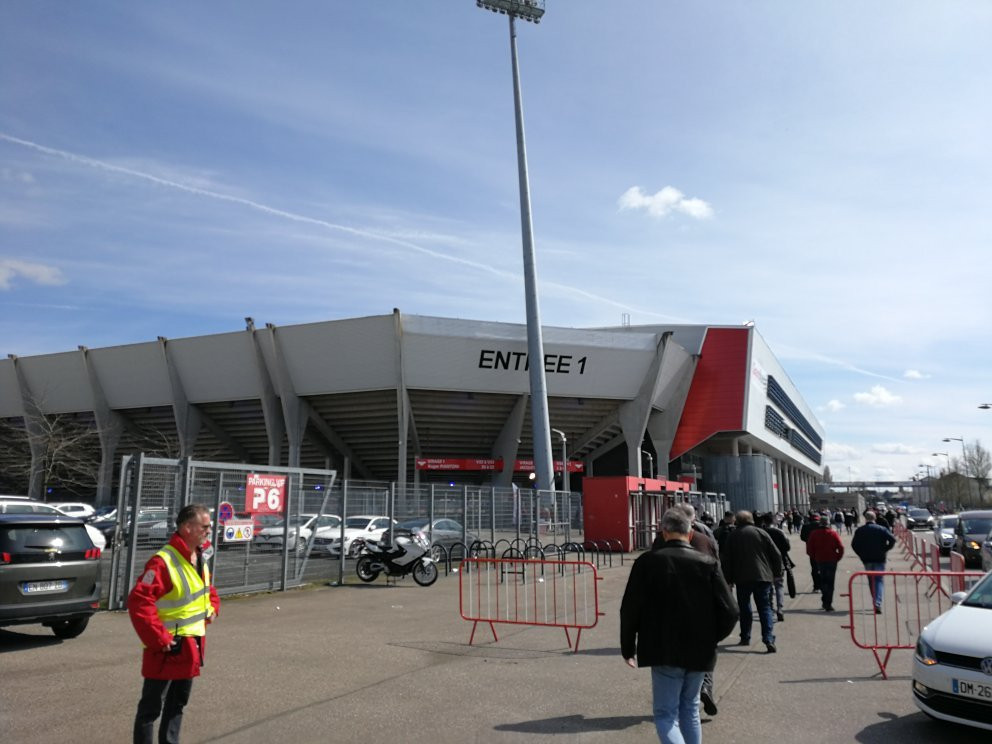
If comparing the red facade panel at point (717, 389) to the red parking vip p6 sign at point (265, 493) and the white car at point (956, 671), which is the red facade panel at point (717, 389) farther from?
the white car at point (956, 671)

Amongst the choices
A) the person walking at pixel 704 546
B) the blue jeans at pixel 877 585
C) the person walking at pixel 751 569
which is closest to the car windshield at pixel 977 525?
the blue jeans at pixel 877 585

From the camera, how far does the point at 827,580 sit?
12.2 m

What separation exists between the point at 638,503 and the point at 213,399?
31482 millimetres

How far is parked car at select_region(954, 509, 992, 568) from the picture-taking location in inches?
739

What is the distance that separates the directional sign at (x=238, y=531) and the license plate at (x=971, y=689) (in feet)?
36.4

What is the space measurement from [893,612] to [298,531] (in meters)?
10.8

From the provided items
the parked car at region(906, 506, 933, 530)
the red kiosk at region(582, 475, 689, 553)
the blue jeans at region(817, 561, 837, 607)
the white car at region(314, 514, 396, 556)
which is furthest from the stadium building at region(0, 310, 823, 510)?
the blue jeans at region(817, 561, 837, 607)

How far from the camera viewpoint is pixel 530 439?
5353cm

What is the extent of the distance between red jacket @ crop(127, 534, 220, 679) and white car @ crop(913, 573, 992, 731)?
5.13 meters

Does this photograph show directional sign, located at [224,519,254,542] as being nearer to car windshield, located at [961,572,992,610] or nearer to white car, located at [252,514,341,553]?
white car, located at [252,514,341,553]

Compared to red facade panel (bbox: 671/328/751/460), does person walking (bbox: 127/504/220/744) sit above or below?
below

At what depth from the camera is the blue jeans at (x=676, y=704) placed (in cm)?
421

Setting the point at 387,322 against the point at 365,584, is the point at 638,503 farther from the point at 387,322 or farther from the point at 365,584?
the point at 387,322

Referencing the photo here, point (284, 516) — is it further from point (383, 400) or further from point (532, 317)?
point (383, 400)
